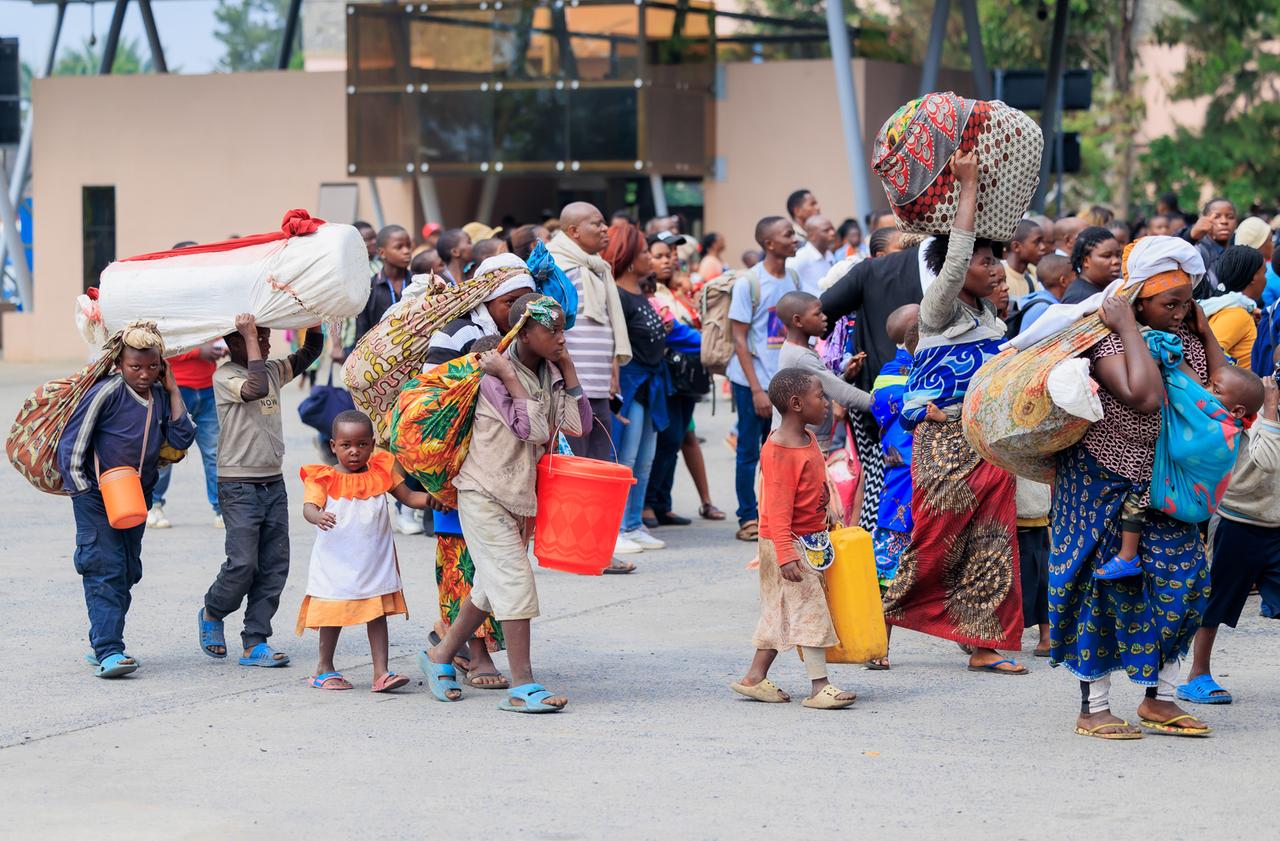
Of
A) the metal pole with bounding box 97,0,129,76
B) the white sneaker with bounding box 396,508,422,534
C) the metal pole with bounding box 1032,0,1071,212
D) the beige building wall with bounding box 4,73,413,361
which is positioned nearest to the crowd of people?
the white sneaker with bounding box 396,508,422,534

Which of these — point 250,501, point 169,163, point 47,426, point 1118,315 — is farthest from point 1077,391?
point 169,163

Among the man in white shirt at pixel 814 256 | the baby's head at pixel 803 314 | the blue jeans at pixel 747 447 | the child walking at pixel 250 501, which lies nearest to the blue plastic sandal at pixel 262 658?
the child walking at pixel 250 501

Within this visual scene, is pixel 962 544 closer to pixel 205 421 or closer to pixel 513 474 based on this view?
pixel 513 474

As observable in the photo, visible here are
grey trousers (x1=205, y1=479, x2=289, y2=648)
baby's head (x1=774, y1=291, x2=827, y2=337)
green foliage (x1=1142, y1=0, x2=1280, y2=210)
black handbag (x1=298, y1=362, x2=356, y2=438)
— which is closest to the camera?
grey trousers (x1=205, y1=479, x2=289, y2=648)

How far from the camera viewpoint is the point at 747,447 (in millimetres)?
11539

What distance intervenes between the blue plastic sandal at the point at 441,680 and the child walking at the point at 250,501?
0.92 meters

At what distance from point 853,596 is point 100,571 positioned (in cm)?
299

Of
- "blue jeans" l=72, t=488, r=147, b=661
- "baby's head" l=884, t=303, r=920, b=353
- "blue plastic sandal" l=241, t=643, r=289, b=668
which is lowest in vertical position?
"blue plastic sandal" l=241, t=643, r=289, b=668

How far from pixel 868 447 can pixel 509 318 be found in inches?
86.1

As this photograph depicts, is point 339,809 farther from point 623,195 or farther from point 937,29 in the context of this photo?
point 623,195

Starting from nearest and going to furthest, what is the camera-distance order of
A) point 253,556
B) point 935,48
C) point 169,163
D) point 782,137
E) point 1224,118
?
point 253,556 → point 935,48 → point 782,137 → point 169,163 → point 1224,118

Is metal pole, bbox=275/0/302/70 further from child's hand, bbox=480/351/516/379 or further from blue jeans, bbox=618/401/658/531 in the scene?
child's hand, bbox=480/351/516/379

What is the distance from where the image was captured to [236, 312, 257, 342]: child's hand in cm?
747

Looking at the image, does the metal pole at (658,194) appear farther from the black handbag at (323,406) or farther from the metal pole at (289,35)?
the black handbag at (323,406)
